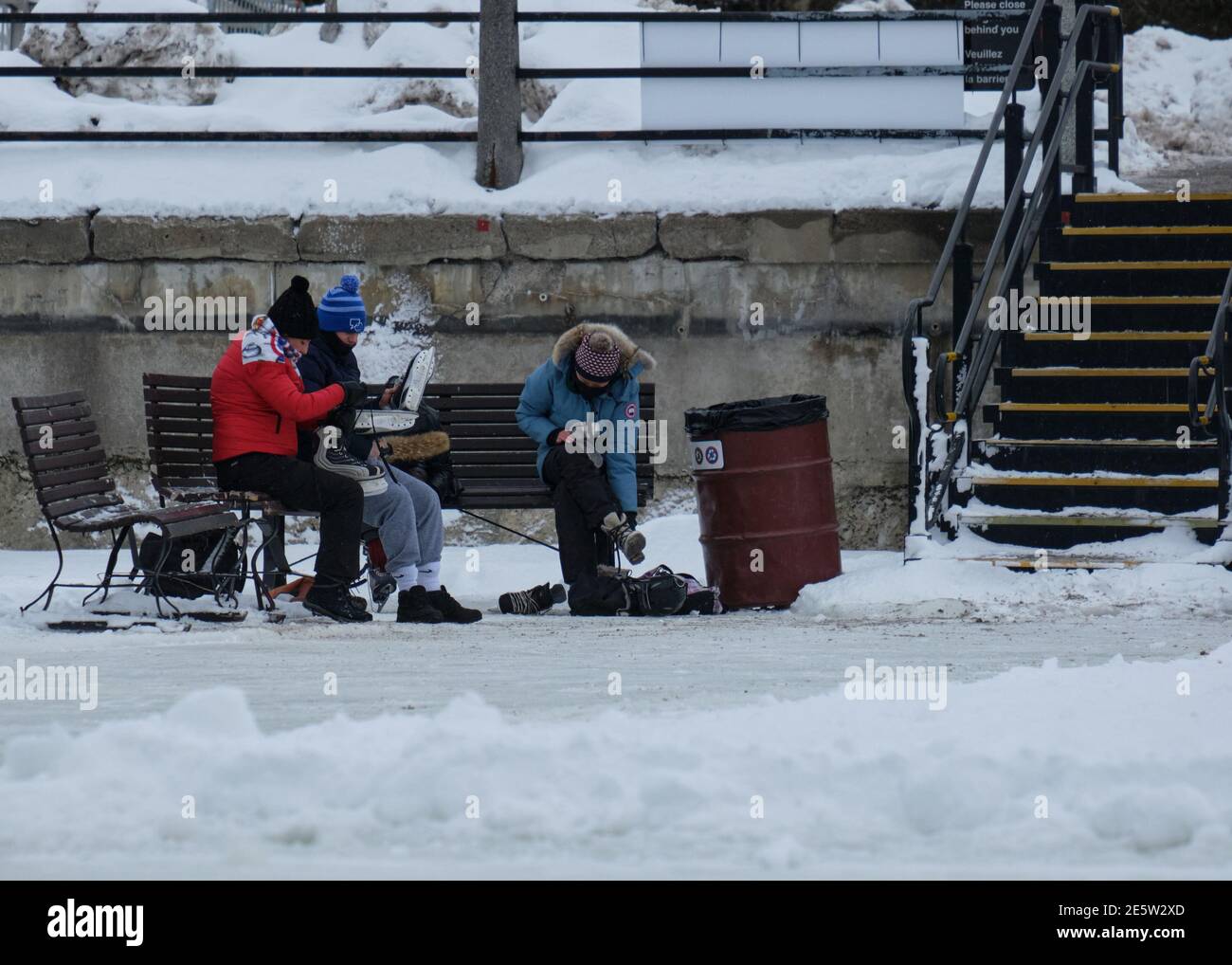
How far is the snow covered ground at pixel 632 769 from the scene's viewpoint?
12.0 ft

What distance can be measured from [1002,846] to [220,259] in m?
7.08

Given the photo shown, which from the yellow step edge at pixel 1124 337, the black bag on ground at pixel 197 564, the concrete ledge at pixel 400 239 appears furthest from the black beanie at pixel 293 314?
the yellow step edge at pixel 1124 337

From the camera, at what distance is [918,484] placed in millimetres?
8023

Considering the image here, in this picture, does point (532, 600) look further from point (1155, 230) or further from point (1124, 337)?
point (1155, 230)

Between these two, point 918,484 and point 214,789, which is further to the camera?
point 918,484

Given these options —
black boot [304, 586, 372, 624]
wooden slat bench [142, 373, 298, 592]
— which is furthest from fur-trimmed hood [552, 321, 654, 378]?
black boot [304, 586, 372, 624]

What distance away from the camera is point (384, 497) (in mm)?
7645

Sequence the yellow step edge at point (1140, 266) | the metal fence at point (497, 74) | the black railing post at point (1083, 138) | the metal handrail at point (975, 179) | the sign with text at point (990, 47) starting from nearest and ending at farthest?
the metal handrail at point (975, 179) → the yellow step edge at point (1140, 266) → the black railing post at point (1083, 138) → the metal fence at point (497, 74) → the sign with text at point (990, 47)

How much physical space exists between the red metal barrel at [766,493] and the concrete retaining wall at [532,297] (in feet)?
6.50

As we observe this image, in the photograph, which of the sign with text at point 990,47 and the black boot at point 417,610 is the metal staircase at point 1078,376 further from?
the black boot at point 417,610

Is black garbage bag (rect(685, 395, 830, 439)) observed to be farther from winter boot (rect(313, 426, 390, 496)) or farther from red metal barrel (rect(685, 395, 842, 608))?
winter boot (rect(313, 426, 390, 496))

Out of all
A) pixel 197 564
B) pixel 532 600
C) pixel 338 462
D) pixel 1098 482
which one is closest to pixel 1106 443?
pixel 1098 482

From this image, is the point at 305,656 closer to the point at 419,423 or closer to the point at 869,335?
the point at 419,423

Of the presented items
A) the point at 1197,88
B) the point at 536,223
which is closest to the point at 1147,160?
the point at 1197,88
